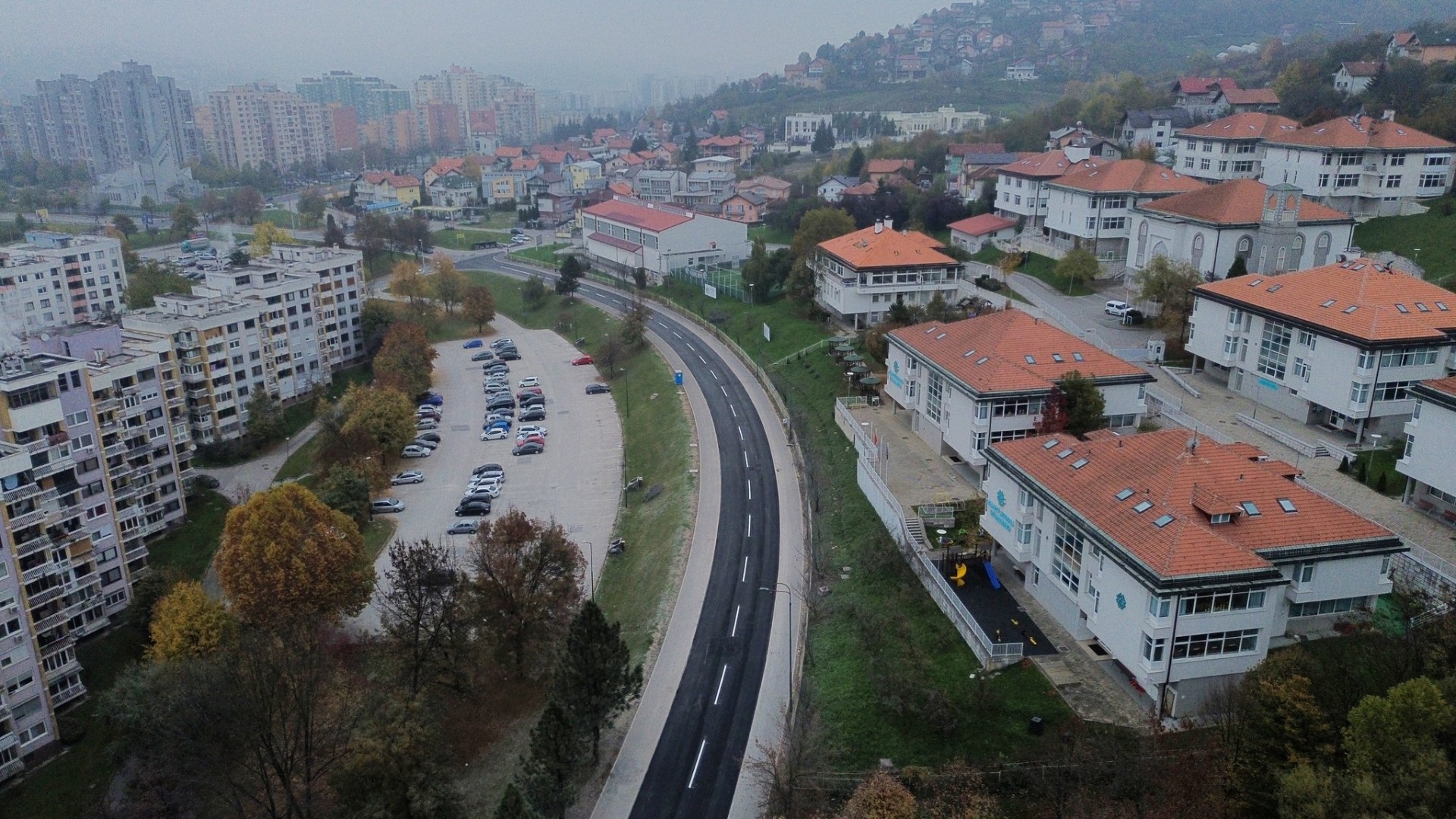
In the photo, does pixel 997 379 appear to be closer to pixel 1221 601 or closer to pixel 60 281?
pixel 1221 601

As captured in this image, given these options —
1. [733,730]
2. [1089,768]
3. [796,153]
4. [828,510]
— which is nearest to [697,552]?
[828,510]

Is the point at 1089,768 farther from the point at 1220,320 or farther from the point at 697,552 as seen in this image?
the point at 1220,320

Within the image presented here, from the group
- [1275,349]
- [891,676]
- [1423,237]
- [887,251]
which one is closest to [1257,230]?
[1423,237]

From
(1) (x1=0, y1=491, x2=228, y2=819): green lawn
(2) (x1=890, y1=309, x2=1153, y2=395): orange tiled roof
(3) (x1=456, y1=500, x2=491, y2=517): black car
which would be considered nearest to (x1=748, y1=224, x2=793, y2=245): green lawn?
(3) (x1=456, y1=500, x2=491, y2=517): black car

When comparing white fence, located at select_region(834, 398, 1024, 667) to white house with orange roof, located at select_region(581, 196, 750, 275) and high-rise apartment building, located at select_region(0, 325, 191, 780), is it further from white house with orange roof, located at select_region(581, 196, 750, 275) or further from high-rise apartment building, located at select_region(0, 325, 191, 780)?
white house with orange roof, located at select_region(581, 196, 750, 275)

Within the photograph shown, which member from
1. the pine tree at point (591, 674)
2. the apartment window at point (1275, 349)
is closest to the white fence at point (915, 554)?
the pine tree at point (591, 674)

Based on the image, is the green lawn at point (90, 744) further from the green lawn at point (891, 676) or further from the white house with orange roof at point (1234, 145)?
the white house with orange roof at point (1234, 145)
